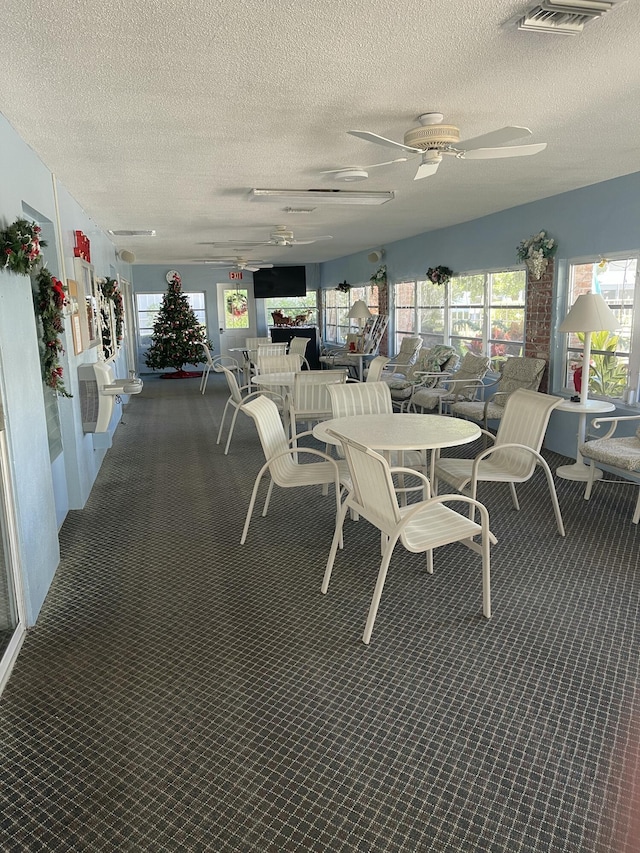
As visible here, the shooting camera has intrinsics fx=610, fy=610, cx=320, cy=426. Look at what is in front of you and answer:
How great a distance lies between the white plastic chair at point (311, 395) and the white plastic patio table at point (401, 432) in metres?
1.46

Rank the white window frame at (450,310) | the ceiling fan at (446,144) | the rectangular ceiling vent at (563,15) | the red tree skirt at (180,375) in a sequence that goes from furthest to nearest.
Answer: the red tree skirt at (180,375) → the white window frame at (450,310) → the ceiling fan at (446,144) → the rectangular ceiling vent at (563,15)

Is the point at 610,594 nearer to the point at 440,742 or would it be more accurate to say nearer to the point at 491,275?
the point at 440,742

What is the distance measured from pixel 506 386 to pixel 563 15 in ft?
14.6

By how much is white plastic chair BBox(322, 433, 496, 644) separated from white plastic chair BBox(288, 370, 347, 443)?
243 cm

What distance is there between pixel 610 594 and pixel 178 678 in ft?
7.02

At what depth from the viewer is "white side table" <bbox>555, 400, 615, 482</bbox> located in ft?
15.6

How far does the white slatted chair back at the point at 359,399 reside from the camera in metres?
4.33

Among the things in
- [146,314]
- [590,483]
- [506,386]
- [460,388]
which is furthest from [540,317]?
[146,314]

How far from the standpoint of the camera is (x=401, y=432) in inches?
138

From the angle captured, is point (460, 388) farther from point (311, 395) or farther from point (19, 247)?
point (19, 247)

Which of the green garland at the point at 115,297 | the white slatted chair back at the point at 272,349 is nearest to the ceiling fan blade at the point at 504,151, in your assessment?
the green garland at the point at 115,297

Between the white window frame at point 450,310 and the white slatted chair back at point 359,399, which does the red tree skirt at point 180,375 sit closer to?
the white window frame at point 450,310

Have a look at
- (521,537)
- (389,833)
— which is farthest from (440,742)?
(521,537)

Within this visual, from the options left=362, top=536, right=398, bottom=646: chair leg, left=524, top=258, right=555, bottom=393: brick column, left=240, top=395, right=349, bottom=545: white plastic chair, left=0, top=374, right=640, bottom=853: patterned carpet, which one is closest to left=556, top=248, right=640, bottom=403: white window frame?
left=524, top=258, right=555, bottom=393: brick column
